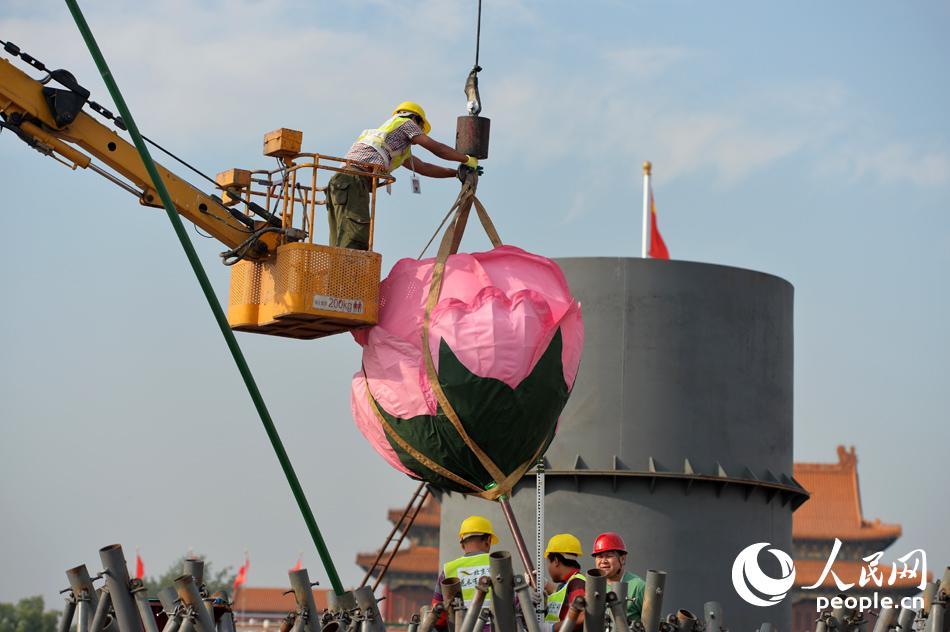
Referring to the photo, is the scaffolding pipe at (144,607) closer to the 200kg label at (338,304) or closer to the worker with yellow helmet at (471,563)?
the worker with yellow helmet at (471,563)

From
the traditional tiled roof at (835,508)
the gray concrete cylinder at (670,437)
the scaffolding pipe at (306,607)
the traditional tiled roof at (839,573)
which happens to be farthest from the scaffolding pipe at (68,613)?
the traditional tiled roof at (835,508)

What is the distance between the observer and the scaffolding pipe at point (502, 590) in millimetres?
8188

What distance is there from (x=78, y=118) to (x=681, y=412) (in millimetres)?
7380

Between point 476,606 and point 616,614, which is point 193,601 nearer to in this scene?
point 476,606

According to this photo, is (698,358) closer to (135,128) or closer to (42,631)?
(135,128)

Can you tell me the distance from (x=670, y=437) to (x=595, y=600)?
8152 millimetres

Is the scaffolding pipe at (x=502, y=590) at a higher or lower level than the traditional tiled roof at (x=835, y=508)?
lower

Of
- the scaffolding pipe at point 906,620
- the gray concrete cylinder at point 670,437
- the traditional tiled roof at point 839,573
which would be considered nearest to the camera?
the scaffolding pipe at point 906,620

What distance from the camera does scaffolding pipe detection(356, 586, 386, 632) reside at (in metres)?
9.04

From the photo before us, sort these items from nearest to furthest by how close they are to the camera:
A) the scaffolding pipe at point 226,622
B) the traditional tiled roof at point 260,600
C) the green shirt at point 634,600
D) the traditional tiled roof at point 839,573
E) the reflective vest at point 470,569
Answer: the reflective vest at point 470,569
the green shirt at point 634,600
the scaffolding pipe at point 226,622
the traditional tiled roof at point 839,573
the traditional tiled roof at point 260,600

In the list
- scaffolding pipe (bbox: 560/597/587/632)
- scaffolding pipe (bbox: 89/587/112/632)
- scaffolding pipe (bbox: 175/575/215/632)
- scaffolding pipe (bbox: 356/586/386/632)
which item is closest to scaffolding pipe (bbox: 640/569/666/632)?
scaffolding pipe (bbox: 560/597/587/632)

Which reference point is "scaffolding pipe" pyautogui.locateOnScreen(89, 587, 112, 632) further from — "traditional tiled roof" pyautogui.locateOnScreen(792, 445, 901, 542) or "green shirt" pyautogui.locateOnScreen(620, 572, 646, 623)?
"traditional tiled roof" pyautogui.locateOnScreen(792, 445, 901, 542)

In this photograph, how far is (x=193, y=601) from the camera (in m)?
8.57

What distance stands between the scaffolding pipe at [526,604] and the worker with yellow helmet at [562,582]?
28cm
